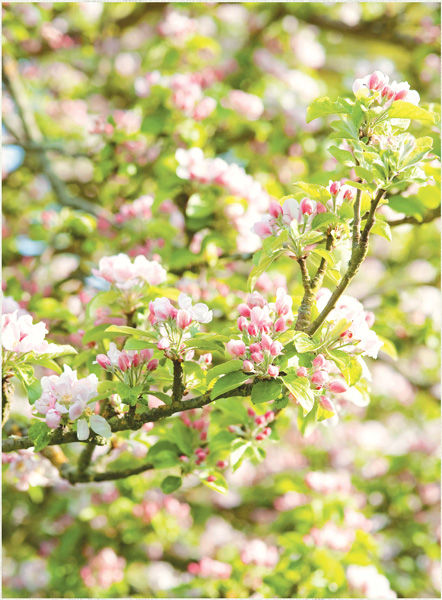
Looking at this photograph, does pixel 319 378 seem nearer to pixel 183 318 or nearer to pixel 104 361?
pixel 183 318

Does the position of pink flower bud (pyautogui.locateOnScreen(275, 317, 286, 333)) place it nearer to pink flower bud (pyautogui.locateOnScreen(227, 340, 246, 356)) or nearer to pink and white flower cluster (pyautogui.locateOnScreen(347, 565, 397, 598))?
pink flower bud (pyautogui.locateOnScreen(227, 340, 246, 356))

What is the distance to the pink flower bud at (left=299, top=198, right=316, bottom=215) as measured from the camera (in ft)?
4.68

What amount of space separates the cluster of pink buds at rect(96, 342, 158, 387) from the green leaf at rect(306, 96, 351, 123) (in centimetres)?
67

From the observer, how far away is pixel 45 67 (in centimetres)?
484

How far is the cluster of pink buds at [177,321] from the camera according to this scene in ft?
4.55

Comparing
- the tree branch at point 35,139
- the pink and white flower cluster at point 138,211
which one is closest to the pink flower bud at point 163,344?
the pink and white flower cluster at point 138,211

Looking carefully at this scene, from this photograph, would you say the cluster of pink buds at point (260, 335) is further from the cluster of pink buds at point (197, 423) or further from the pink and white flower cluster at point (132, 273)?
the cluster of pink buds at point (197, 423)

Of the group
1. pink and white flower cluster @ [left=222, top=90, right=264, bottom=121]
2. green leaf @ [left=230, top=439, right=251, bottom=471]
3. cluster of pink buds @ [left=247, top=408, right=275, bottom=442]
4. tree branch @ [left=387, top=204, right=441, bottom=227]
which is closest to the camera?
green leaf @ [left=230, top=439, right=251, bottom=471]

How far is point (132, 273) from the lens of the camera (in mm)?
1746

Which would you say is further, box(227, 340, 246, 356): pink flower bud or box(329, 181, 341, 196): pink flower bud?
box(329, 181, 341, 196): pink flower bud

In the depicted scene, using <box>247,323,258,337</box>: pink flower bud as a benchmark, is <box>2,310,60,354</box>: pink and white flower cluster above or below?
below

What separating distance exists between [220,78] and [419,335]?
2.09 meters

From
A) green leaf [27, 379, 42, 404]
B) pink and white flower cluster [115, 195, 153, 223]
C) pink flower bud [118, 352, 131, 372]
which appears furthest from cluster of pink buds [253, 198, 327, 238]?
pink and white flower cluster [115, 195, 153, 223]

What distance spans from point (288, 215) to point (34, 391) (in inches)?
29.6
